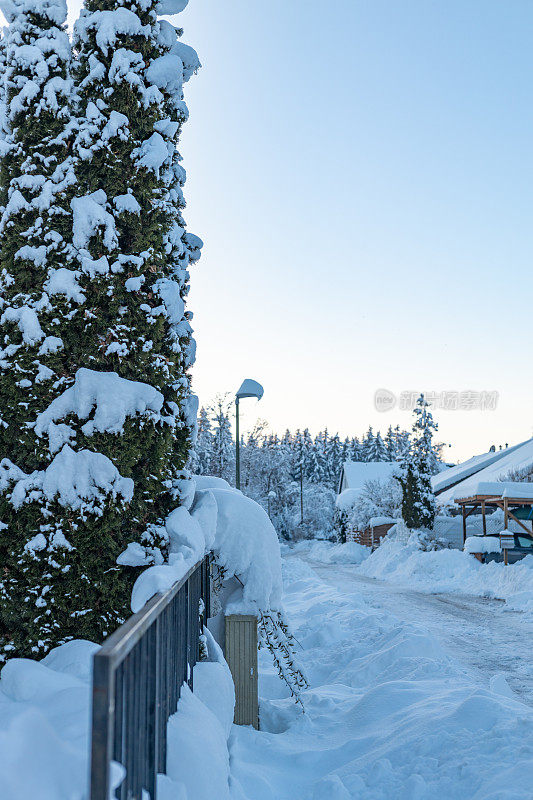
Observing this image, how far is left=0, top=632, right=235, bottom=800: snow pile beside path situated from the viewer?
1906 mm

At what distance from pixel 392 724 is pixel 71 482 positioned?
3465 mm

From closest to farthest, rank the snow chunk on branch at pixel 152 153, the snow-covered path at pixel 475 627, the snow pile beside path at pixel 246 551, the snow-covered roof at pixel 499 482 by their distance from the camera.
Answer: the snow chunk on branch at pixel 152 153
the snow pile beside path at pixel 246 551
the snow-covered path at pixel 475 627
the snow-covered roof at pixel 499 482

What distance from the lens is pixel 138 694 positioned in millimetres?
2256

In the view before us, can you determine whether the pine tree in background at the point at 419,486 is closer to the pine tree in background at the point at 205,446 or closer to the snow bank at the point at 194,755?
the pine tree in background at the point at 205,446

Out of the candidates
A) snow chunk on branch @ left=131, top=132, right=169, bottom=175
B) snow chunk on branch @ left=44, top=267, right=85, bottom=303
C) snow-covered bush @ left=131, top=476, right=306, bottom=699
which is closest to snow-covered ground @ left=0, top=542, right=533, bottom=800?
snow-covered bush @ left=131, top=476, right=306, bottom=699

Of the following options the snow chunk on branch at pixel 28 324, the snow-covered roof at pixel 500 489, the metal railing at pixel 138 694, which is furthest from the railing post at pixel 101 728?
the snow-covered roof at pixel 500 489

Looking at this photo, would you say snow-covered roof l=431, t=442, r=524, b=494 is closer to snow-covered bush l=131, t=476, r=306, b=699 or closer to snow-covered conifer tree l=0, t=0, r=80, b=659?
snow-covered bush l=131, t=476, r=306, b=699

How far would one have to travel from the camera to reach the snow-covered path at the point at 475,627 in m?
8.59

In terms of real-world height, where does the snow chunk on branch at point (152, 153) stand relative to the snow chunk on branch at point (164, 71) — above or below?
below

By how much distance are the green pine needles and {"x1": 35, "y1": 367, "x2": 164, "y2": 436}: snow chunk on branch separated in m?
0.01

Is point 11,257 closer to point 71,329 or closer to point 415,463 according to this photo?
point 71,329

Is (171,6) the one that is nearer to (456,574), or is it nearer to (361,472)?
(456,574)

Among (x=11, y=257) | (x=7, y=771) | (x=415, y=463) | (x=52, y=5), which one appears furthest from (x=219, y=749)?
(x=415, y=463)

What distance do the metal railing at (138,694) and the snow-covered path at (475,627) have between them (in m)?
5.24
